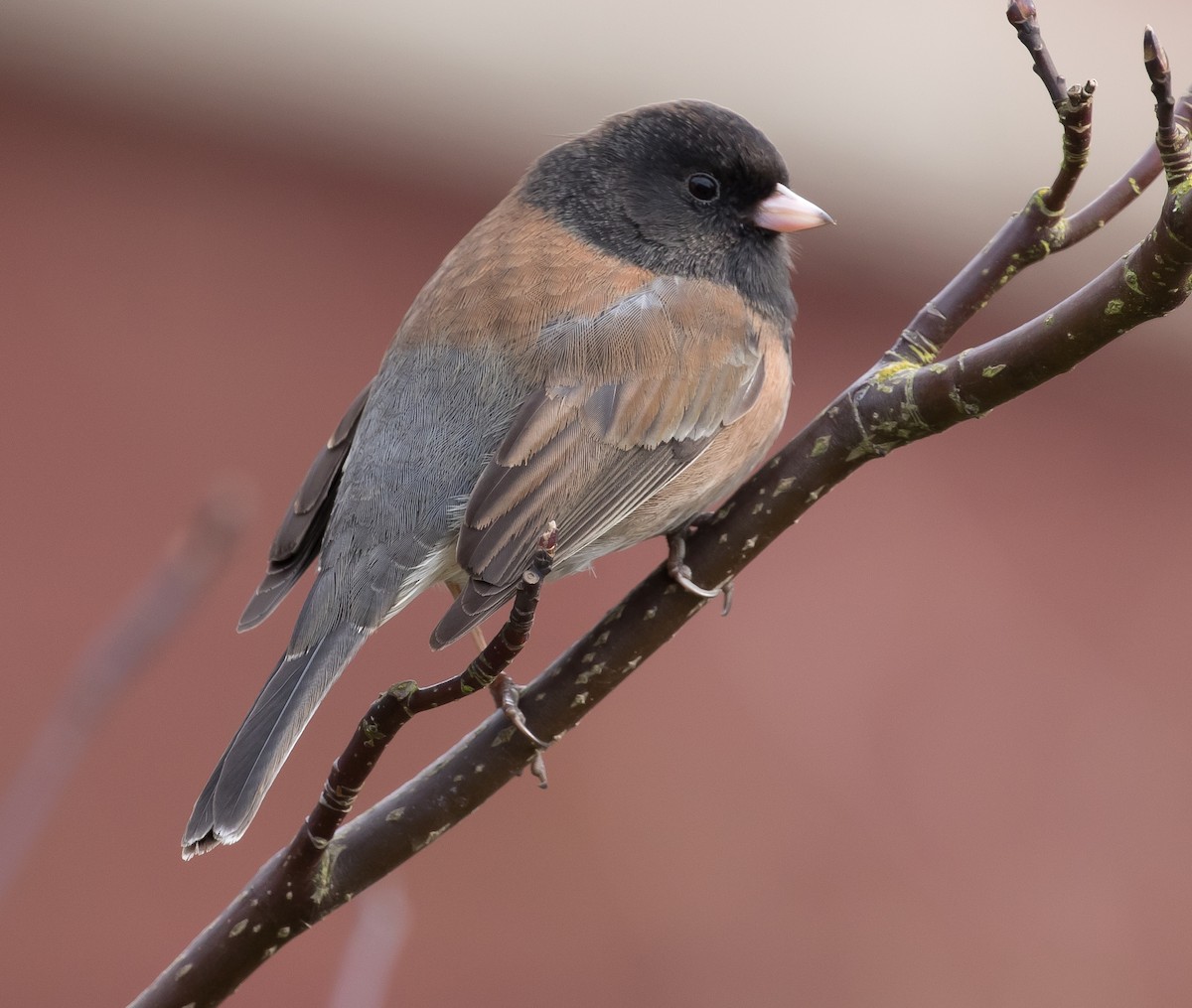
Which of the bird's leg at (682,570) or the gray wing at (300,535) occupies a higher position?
the bird's leg at (682,570)

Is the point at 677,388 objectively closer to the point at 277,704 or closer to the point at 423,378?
the point at 423,378

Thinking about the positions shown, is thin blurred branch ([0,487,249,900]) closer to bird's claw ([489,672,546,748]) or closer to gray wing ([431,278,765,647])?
bird's claw ([489,672,546,748])

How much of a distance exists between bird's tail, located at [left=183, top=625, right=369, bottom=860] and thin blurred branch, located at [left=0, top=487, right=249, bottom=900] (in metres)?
0.43

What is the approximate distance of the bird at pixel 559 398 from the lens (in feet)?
7.20

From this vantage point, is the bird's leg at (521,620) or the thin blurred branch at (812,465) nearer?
the bird's leg at (521,620)

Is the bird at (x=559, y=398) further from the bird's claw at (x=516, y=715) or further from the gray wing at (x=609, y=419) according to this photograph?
the bird's claw at (x=516, y=715)

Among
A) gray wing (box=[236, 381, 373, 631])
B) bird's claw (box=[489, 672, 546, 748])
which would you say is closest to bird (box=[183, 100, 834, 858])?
gray wing (box=[236, 381, 373, 631])

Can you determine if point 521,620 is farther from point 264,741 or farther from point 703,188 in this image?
point 703,188

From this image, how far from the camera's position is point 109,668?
1314 millimetres

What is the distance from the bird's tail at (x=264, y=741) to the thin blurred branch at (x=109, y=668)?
1.40 ft

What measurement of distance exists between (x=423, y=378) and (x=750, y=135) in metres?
0.82

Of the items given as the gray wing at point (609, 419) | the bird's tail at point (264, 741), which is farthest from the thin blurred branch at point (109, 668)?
the gray wing at point (609, 419)

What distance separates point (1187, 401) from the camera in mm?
5078

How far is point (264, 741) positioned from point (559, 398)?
2.48ft
